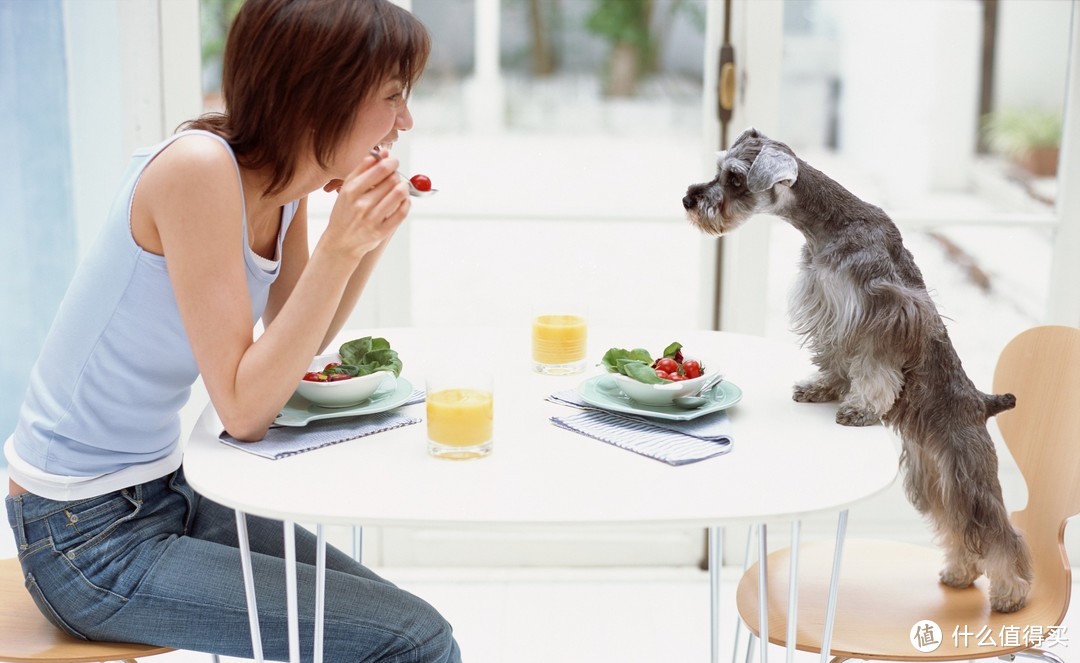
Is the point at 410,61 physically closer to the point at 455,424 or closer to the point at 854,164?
the point at 455,424

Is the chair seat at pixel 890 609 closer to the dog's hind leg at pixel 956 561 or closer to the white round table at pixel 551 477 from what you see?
the dog's hind leg at pixel 956 561

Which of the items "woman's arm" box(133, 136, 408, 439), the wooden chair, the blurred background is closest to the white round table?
"woman's arm" box(133, 136, 408, 439)

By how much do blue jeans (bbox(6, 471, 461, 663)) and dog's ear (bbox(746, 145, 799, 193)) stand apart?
0.71m

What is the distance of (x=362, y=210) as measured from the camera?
125 cm

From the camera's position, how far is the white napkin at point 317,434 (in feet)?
4.23

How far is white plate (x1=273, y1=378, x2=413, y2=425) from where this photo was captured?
53.9 inches

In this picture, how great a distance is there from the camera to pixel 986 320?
2773 mm

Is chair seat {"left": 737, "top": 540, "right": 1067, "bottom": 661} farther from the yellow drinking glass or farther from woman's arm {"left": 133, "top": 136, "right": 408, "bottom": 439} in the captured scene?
woman's arm {"left": 133, "top": 136, "right": 408, "bottom": 439}

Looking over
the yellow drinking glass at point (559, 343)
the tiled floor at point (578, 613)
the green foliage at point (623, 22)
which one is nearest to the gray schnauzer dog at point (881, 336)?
the yellow drinking glass at point (559, 343)

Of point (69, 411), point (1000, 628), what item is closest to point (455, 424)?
point (69, 411)

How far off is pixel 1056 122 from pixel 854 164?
20.1 inches

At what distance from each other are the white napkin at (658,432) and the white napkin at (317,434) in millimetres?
231

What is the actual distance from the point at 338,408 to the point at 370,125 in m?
0.39

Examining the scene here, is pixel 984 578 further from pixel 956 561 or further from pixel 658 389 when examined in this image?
pixel 658 389
